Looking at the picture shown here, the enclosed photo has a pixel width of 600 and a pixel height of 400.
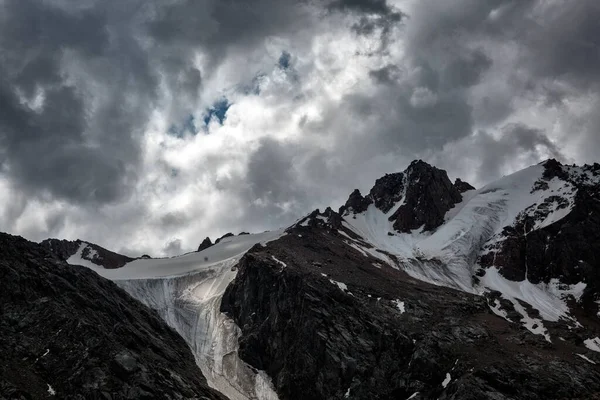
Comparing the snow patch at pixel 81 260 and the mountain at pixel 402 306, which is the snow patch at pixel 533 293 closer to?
the mountain at pixel 402 306

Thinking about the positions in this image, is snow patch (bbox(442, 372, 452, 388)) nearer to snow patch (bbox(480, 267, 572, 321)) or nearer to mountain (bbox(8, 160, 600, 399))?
mountain (bbox(8, 160, 600, 399))

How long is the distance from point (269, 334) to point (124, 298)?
3205cm

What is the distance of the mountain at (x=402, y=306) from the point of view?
84375 millimetres

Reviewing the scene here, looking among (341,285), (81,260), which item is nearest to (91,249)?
(81,260)

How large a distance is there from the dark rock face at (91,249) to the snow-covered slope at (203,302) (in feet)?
10.5

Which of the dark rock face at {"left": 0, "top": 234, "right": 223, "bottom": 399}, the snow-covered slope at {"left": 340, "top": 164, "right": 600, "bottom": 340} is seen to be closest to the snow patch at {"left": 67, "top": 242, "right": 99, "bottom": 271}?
the dark rock face at {"left": 0, "top": 234, "right": 223, "bottom": 399}

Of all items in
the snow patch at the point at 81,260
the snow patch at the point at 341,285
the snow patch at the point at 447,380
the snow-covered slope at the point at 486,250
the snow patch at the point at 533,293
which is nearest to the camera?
the snow patch at the point at 447,380

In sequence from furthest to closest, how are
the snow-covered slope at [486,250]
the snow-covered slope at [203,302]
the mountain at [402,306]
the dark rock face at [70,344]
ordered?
the snow-covered slope at [486,250], the snow-covered slope at [203,302], the mountain at [402,306], the dark rock face at [70,344]

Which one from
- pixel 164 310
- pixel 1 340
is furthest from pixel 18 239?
pixel 164 310

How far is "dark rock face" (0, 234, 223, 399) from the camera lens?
67000 mm

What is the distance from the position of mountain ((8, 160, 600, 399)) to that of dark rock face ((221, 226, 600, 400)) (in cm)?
29

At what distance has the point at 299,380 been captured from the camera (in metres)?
96.3

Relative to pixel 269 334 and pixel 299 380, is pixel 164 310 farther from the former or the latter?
pixel 299 380

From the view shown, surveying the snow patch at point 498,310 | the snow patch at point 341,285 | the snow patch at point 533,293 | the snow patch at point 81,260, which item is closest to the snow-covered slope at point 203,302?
the snow patch at point 81,260
